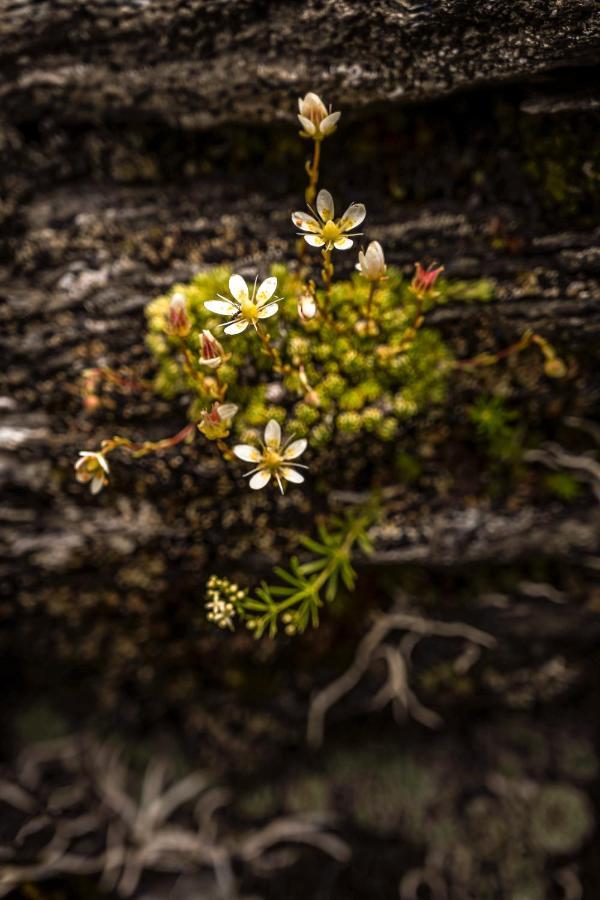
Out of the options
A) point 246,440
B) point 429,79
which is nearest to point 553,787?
point 246,440

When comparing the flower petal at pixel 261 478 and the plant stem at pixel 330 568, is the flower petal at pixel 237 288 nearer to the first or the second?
the flower petal at pixel 261 478

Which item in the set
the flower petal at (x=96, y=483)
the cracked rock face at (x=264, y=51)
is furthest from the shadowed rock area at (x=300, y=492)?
the flower petal at (x=96, y=483)

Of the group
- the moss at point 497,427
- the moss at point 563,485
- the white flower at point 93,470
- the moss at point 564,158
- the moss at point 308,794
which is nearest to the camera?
the white flower at point 93,470

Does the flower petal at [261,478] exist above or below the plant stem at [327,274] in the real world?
below

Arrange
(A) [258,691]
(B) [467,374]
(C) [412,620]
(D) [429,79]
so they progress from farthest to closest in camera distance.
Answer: (A) [258,691] → (C) [412,620] → (B) [467,374] → (D) [429,79]

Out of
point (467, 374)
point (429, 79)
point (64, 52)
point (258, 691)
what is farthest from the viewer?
point (258, 691)

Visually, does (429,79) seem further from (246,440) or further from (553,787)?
(553,787)
